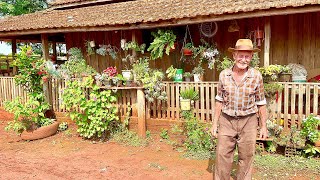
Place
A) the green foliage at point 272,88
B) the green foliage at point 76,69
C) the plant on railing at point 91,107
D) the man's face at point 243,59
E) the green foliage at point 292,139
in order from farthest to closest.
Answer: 1. the green foliage at point 76,69
2. the plant on railing at point 91,107
3. the green foliage at point 272,88
4. the green foliage at point 292,139
5. the man's face at point 243,59

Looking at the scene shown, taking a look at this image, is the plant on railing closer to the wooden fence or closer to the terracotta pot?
the wooden fence

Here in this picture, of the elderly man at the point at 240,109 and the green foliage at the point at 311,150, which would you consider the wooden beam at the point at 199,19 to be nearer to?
the elderly man at the point at 240,109

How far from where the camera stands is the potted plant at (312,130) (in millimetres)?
5277

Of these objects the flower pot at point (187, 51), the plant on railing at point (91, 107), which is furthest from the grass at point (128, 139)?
the flower pot at point (187, 51)

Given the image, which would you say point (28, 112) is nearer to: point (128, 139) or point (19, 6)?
point (128, 139)

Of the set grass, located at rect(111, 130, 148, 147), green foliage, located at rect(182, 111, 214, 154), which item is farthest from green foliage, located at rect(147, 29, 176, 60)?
grass, located at rect(111, 130, 148, 147)

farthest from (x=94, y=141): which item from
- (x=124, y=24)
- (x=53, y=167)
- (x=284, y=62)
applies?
(x=284, y=62)

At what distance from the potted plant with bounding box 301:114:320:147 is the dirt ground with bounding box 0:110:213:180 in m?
2.01

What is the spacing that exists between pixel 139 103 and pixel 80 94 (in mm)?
1485

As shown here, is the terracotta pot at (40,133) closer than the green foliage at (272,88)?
No

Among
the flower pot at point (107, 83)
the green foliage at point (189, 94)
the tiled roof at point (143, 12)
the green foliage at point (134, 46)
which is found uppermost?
the tiled roof at point (143, 12)

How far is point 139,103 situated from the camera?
720 centimetres

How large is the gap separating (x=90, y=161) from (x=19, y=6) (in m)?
15.3

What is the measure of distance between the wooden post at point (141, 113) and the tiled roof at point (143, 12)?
5.95 feet
